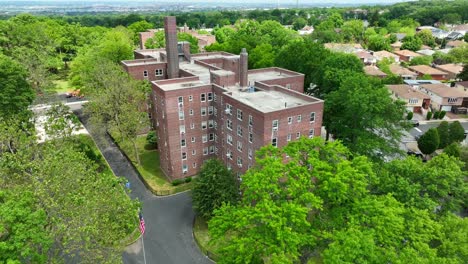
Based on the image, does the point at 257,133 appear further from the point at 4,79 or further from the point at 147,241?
the point at 4,79

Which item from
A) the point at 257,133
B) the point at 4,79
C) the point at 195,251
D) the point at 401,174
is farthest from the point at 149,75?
the point at 401,174

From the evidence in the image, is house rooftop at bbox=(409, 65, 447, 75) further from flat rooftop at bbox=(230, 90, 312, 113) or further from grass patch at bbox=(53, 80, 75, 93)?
grass patch at bbox=(53, 80, 75, 93)

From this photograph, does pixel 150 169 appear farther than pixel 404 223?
Yes

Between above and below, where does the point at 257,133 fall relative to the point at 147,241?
above

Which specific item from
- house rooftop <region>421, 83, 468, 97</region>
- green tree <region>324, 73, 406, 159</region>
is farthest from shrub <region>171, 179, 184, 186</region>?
house rooftop <region>421, 83, 468, 97</region>

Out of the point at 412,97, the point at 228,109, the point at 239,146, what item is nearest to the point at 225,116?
the point at 228,109

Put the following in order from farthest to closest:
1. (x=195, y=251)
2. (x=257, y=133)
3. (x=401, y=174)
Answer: (x=257, y=133)
(x=195, y=251)
(x=401, y=174)

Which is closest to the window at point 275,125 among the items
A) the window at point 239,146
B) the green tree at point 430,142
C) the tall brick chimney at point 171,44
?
the window at point 239,146
